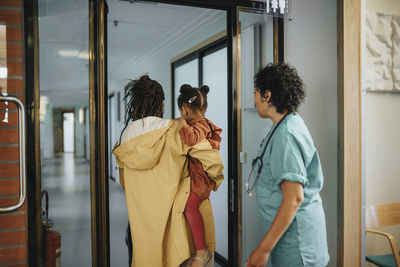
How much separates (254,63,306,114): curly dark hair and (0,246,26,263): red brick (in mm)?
1267

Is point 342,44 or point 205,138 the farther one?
point 342,44

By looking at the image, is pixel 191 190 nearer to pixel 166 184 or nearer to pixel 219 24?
pixel 166 184

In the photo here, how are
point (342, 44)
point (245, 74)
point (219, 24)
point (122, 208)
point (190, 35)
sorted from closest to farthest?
1. point (342, 44)
2. point (245, 74)
3. point (219, 24)
4. point (190, 35)
5. point (122, 208)

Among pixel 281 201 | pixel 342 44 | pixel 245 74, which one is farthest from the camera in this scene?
pixel 245 74

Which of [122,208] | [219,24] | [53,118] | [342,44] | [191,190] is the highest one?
[219,24]

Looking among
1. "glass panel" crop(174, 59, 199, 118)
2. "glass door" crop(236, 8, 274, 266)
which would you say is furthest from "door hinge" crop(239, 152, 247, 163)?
"glass panel" crop(174, 59, 199, 118)

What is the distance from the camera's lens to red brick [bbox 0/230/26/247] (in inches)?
52.8

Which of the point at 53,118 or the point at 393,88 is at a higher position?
the point at 393,88

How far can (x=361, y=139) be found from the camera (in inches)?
69.9

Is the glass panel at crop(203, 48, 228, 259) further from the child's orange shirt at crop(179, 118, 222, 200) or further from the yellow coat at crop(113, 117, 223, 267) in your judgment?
the yellow coat at crop(113, 117, 223, 267)

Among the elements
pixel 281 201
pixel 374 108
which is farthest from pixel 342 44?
pixel 281 201

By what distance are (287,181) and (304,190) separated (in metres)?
0.15

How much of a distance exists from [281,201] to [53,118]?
110 centimetres

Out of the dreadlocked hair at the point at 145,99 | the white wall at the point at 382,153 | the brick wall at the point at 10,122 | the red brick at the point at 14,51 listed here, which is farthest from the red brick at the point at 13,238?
the white wall at the point at 382,153
